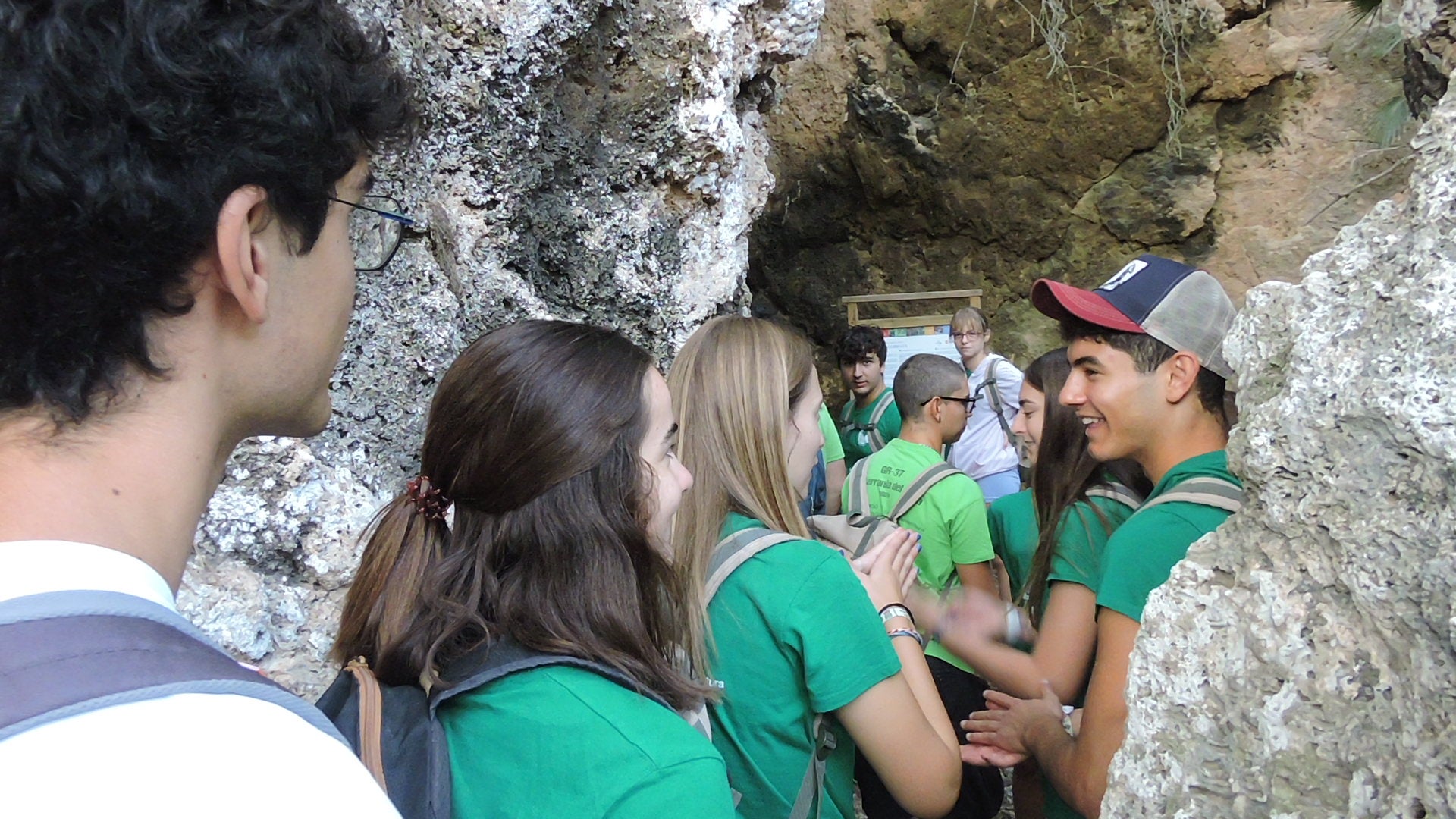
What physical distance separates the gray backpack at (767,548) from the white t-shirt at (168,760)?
1078mm

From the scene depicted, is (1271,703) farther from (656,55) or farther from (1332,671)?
(656,55)

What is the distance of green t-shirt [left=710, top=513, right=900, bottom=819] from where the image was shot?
5.34 ft

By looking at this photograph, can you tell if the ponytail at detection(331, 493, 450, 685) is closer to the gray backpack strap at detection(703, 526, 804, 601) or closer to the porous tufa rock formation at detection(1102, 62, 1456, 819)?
the gray backpack strap at detection(703, 526, 804, 601)

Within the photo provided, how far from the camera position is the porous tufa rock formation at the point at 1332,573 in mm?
783

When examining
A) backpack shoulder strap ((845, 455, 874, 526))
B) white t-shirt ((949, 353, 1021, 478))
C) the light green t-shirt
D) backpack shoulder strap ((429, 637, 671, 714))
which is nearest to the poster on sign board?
white t-shirt ((949, 353, 1021, 478))

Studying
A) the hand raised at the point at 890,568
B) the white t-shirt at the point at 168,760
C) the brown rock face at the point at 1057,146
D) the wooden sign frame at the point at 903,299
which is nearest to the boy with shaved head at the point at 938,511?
the hand raised at the point at 890,568

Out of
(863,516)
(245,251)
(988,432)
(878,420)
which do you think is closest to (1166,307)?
(863,516)

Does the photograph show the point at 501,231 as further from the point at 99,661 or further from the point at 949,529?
the point at 99,661

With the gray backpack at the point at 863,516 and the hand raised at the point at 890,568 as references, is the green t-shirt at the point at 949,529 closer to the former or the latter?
the gray backpack at the point at 863,516

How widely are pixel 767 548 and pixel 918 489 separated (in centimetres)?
148

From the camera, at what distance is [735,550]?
5.71ft

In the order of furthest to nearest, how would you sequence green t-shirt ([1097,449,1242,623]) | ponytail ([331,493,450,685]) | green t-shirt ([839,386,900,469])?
green t-shirt ([839,386,900,469]) < green t-shirt ([1097,449,1242,623]) < ponytail ([331,493,450,685])

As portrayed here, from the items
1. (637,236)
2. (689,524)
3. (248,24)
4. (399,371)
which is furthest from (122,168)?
(637,236)

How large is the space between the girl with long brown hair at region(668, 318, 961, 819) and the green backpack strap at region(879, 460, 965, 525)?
3.83ft
